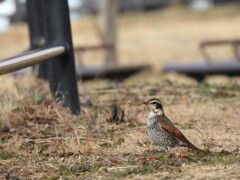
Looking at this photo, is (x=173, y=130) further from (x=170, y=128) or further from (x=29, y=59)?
(x=29, y=59)

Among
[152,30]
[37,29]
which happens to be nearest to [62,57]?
[37,29]

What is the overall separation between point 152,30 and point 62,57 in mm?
24747

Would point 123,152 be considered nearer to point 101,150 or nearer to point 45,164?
point 101,150

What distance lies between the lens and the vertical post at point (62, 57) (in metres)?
5.68

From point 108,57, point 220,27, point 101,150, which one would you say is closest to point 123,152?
point 101,150

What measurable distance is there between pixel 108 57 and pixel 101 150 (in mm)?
14320

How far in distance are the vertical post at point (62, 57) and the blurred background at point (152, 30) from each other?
46.2ft

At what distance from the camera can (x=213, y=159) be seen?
409cm

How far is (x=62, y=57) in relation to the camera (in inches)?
225

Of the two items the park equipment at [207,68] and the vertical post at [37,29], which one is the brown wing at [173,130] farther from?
the park equipment at [207,68]

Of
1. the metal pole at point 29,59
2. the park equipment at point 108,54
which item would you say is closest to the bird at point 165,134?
the metal pole at point 29,59

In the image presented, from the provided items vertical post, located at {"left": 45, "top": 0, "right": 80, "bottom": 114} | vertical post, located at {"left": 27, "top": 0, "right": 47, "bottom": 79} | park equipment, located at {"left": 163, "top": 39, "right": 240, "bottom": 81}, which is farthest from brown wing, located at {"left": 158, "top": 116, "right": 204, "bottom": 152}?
park equipment, located at {"left": 163, "top": 39, "right": 240, "bottom": 81}

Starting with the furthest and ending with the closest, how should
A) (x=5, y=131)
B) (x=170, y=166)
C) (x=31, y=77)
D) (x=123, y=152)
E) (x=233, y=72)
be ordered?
1. (x=233, y=72)
2. (x=31, y=77)
3. (x=5, y=131)
4. (x=123, y=152)
5. (x=170, y=166)

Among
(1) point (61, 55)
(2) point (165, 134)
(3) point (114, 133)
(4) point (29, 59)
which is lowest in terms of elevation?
(3) point (114, 133)
